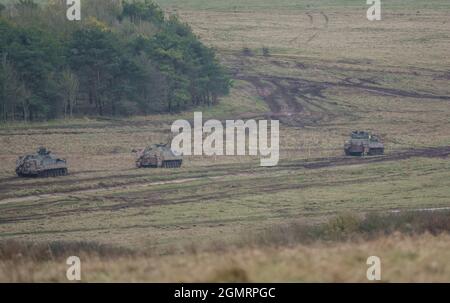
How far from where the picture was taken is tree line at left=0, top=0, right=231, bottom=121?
6250 cm

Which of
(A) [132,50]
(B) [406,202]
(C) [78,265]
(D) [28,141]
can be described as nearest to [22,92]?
(D) [28,141]

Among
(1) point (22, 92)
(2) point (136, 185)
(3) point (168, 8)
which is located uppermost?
(3) point (168, 8)

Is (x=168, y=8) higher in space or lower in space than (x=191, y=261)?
higher

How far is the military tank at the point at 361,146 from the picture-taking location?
182 ft

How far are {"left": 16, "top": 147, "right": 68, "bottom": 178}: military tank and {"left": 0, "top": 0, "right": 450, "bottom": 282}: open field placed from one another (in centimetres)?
95

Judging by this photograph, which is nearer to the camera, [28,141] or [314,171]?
[314,171]

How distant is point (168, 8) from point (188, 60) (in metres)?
60.4

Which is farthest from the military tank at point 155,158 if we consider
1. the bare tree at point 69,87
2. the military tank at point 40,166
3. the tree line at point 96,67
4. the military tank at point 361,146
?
the bare tree at point 69,87

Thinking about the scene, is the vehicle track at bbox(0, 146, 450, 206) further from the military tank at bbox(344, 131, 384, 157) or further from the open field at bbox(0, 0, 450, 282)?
the military tank at bbox(344, 131, 384, 157)

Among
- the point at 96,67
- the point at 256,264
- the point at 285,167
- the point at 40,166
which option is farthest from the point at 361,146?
the point at 256,264

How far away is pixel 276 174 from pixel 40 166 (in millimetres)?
11643

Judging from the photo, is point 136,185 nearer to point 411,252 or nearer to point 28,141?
point 28,141

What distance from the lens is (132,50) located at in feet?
236

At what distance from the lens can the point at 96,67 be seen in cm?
6712
